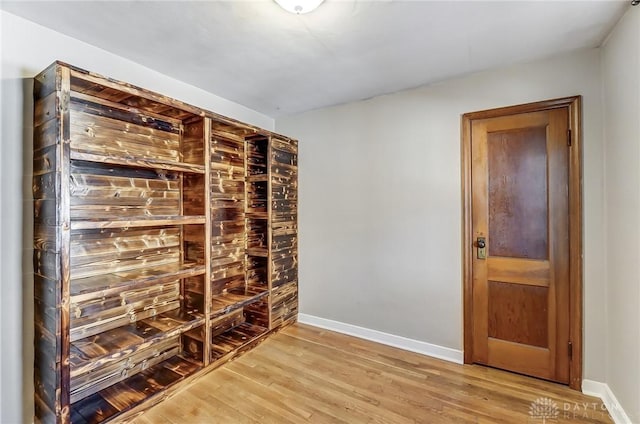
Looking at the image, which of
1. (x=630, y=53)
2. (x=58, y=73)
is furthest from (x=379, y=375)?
(x=58, y=73)

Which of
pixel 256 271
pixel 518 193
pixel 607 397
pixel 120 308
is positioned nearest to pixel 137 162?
pixel 120 308

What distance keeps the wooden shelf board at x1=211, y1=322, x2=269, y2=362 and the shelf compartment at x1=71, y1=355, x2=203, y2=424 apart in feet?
0.77

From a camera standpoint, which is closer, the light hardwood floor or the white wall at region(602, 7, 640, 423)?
the white wall at region(602, 7, 640, 423)

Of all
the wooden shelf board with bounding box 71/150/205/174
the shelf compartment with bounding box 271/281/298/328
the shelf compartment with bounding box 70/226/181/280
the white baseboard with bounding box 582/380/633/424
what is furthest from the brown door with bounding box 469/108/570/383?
the shelf compartment with bounding box 70/226/181/280

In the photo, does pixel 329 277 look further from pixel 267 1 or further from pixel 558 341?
pixel 267 1

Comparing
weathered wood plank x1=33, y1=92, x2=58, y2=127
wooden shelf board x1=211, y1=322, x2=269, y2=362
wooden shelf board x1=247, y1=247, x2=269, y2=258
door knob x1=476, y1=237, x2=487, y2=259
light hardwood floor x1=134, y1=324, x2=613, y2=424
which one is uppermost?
weathered wood plank x1=33, y1=92, x2=58, y2=127

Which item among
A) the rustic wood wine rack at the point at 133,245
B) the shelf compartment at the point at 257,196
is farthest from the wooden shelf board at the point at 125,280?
the shelf compartment at the point at 257,196

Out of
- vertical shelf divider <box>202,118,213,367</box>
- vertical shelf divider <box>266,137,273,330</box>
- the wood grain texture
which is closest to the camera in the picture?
the wood grain texture

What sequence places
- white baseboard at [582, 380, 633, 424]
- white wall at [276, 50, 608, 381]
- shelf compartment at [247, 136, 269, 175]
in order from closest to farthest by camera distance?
white baseboard at [582, 380, 633, 424]
white wall at [276, 50, 608, 381]
shelf compartment at [247, 136, 269, 175]

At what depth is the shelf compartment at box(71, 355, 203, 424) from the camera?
6.11 ft

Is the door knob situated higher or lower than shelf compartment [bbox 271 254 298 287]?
higher

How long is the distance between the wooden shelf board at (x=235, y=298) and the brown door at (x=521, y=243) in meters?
2.02

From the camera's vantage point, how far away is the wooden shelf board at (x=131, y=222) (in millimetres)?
1711

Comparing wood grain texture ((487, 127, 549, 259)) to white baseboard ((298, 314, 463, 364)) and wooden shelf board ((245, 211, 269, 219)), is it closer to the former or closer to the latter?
white baseboard ((298, 314, 463, 364))
